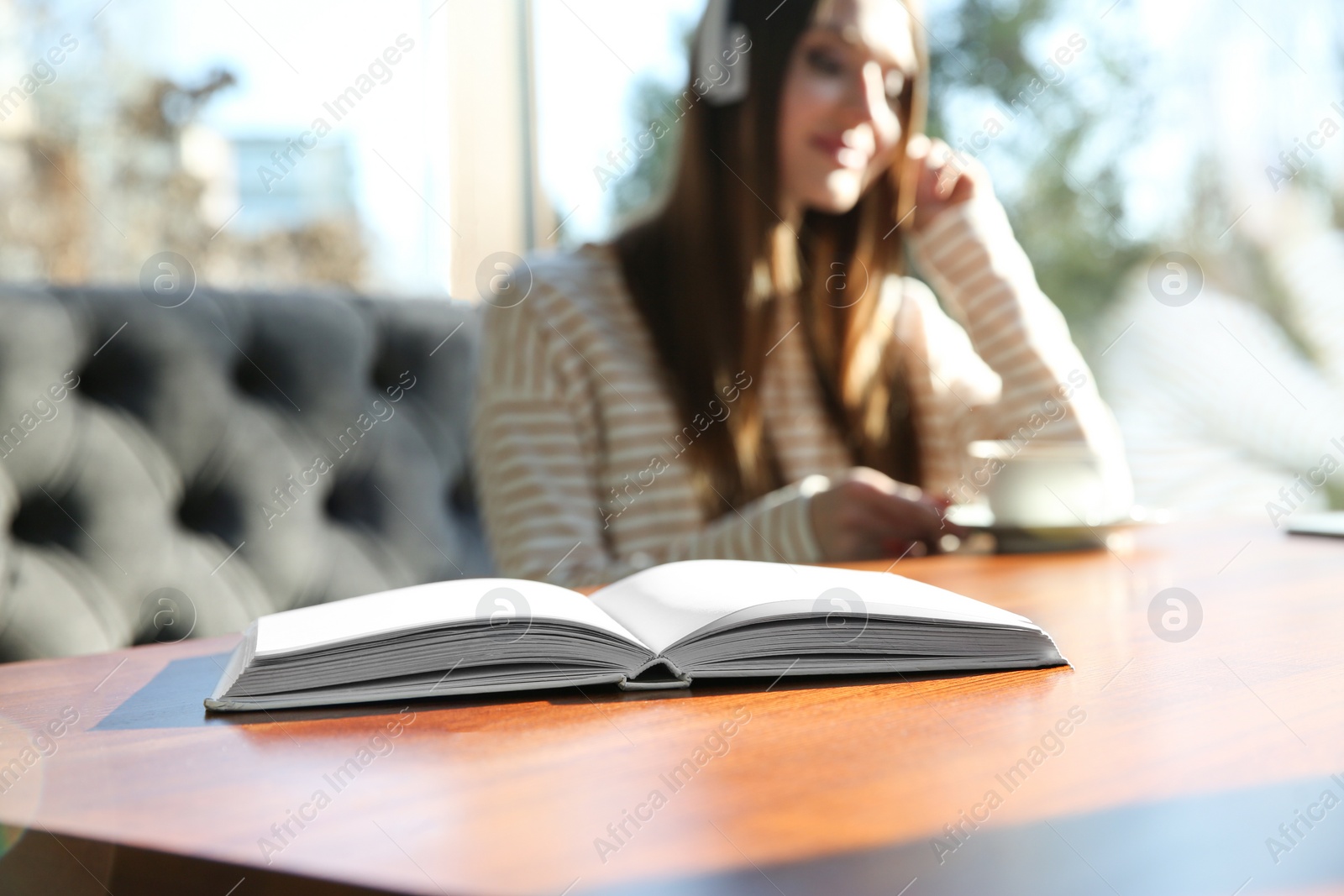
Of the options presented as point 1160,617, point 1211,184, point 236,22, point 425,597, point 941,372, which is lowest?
Answer: point 1160,617

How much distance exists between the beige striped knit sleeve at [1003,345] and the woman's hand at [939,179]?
16mm

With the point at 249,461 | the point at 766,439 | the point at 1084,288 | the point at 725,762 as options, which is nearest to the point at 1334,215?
the point at 1084,288

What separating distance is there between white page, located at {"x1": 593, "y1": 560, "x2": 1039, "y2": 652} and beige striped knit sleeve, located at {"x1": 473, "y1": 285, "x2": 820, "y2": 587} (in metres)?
0.40

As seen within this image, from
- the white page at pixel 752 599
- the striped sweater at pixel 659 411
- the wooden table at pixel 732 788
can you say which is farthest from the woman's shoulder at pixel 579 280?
the wooden table at pixel 732 788

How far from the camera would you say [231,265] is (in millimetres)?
1891

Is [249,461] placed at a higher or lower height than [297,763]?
higher

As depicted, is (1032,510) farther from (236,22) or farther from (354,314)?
(236,22)

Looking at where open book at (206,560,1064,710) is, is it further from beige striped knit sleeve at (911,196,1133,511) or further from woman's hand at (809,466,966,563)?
beige striped knit sleeve at (911,196,1133,511)

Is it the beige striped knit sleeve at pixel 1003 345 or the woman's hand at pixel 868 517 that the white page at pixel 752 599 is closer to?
the woman's hand at pixel 868 517

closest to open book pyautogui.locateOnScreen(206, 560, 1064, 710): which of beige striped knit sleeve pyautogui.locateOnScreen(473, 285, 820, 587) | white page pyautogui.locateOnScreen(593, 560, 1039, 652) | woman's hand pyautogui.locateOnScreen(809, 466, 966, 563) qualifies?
white page pyautogui.locateOnScreen(593, 560, 1039, 652)

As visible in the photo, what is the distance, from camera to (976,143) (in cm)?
182

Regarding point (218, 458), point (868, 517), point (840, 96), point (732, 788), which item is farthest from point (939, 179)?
point (732, 788)

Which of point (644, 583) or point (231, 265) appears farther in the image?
point (231, 265)

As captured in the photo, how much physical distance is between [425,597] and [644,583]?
0.46 ft
